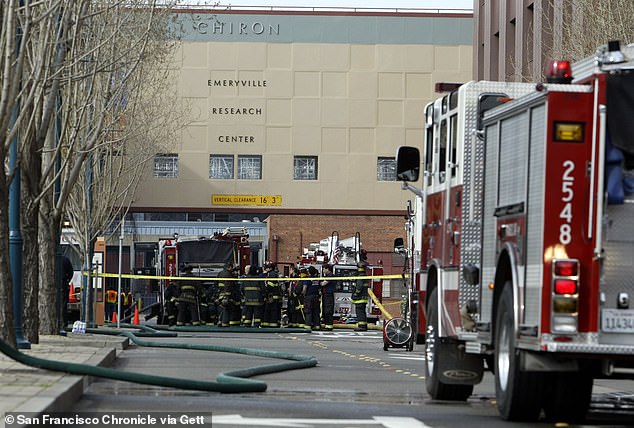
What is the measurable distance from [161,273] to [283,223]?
89.7ft

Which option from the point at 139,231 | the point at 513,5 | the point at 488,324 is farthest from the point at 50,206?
the point at 139,231

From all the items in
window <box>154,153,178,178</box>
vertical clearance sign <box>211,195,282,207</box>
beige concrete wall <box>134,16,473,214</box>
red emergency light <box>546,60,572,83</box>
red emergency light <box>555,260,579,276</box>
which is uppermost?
beige concrete wall <box>134,16,473,214</box>

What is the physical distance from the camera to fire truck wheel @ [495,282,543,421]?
11.6m

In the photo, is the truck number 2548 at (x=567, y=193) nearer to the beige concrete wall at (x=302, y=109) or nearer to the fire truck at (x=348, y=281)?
the fire truck at (x=348, y=281)

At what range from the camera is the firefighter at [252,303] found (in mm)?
38219

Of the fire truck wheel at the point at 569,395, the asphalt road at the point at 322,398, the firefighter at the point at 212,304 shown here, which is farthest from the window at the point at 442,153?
the firefighter at the point at 212,304

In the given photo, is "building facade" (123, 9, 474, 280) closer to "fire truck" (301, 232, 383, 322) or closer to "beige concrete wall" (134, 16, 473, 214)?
"beige concrete wall" (134, 16, 473, 214)

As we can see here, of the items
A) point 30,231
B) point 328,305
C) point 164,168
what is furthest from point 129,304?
point 164,168

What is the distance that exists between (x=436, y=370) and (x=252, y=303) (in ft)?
78.6

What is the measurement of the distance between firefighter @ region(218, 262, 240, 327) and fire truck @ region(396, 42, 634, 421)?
2502 centimetres

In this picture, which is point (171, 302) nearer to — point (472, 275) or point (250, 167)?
point (472, 275)

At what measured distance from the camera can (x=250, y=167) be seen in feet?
222

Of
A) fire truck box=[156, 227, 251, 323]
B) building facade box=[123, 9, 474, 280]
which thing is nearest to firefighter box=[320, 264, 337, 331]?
fire truck box=[156, 227, 251, 323]

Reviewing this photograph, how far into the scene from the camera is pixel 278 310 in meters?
38.6
